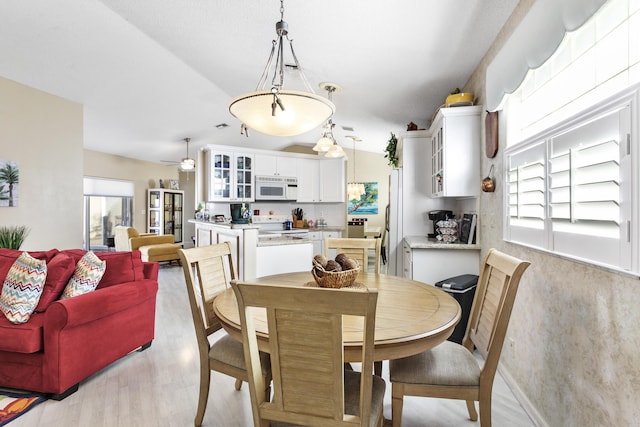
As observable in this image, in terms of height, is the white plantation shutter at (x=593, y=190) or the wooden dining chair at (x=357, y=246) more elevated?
the white plantation shutter at (x=593, y=190)

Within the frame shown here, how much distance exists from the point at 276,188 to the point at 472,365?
16.8 feet

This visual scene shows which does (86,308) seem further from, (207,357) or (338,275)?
(338,275)

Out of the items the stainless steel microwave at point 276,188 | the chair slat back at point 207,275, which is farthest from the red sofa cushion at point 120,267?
the stainless steel microwave at point 276,188

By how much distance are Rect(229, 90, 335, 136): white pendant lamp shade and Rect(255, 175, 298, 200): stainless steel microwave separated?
4.17m

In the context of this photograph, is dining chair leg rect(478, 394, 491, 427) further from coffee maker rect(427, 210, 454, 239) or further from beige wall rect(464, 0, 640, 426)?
coffee maker rect(427, 210, 454, 239)

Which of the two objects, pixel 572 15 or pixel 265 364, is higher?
pixel 572 15

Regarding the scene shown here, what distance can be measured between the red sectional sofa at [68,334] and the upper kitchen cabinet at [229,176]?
3.27 meters

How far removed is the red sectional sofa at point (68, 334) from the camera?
205cm

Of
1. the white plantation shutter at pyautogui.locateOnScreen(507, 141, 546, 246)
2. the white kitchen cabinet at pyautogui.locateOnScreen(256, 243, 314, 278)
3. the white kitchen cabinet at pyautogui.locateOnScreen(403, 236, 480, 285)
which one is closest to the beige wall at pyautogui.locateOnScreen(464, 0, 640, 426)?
the white plantation shutter at pyautogui.locateOnScreen(507, 141, 546, 246)

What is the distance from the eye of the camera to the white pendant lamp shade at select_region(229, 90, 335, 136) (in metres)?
1.84

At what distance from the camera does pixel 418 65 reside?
A: 116 inches

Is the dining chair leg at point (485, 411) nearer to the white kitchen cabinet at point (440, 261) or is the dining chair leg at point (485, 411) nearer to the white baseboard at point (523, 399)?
the white baseboard at point (523, 399)

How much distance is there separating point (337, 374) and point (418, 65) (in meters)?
2.73

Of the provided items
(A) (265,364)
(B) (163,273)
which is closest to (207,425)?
(A) (265,364)
